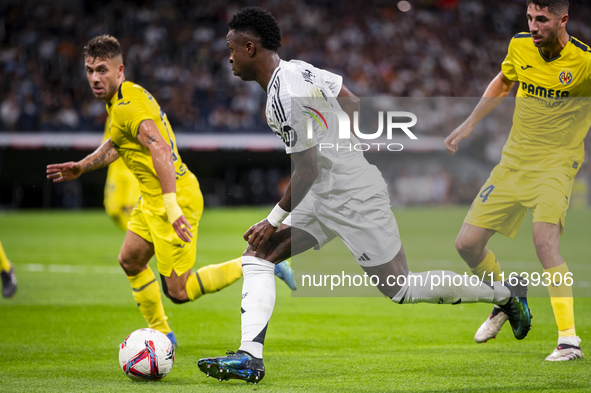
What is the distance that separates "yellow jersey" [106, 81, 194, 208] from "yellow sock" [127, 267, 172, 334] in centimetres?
61

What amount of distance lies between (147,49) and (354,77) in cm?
805

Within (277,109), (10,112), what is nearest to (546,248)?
(277,109)

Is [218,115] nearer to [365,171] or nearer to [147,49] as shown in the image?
[147,49]

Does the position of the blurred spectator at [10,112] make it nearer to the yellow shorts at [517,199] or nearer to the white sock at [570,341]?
the yellow shorts at [517,199]

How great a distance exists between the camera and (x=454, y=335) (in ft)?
19.2

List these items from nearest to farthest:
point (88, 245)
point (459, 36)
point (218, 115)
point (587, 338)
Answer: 1. point (587, 338)
2. point (88, 245)
3. point (218, 115)
4. point (459, 36)

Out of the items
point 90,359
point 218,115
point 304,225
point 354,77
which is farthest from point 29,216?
point 304,225

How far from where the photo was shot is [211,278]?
531cm

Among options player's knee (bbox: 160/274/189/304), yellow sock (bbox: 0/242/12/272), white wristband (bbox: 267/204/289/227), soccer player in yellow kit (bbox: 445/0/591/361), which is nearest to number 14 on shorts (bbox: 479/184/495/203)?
soccer player in yellow kit (bbox: 445/0/591/361)

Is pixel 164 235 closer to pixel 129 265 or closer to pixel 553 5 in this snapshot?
pixel 129 265

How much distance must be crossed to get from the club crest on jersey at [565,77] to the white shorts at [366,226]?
178 cm

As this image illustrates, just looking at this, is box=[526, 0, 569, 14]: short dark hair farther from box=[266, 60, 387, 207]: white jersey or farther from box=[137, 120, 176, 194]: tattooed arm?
box=[137, 120, 176, 194]: tattooed arm

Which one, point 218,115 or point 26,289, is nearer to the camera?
point 26,289

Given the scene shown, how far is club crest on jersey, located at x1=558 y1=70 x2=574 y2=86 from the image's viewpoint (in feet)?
16.0
